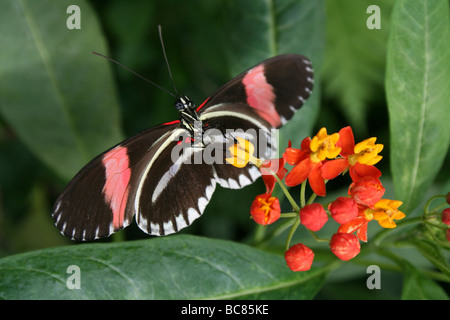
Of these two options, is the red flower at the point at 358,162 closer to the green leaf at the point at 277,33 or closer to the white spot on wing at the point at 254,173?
the white spot on wing at the point at 254,173

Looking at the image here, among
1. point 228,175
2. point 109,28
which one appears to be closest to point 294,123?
point 228,175

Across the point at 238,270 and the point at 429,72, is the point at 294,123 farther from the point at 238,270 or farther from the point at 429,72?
the point at 238,270

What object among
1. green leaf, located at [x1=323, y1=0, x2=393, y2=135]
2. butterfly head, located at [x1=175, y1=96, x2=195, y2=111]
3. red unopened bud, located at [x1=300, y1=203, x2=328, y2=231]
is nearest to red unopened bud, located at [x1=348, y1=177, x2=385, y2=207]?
red unopened bud, located at [x1=300, y1=203, x2=328, y2=231]

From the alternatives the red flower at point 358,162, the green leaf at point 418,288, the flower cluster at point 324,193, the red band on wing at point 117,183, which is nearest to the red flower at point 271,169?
the flower cluster at point 324,193

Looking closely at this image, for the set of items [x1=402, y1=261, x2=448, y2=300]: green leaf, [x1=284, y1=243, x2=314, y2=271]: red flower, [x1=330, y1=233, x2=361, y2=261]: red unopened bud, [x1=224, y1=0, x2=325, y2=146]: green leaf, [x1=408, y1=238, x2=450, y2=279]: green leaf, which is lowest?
[x1=402, y1=261, x2=448, y2=300]: green leaf

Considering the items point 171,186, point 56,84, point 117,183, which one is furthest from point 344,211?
point 56,84

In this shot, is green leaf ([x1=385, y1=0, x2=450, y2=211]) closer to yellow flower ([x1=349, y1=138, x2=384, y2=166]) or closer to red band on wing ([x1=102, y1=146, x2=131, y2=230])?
yellow flower ([x1=349, y1=138, x2=384, y2=166])

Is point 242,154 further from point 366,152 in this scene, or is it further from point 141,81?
point 141,81
